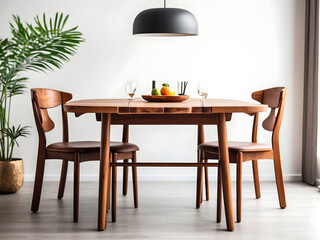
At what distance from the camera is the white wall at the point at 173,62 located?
4.74 m

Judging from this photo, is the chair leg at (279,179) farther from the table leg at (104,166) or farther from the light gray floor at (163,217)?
the table leg at (104,166)

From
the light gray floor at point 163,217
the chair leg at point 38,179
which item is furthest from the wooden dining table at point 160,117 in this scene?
the chair leg at point 38,179

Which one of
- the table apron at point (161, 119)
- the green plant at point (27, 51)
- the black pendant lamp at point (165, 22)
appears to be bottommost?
the table apron at point (161, 119)

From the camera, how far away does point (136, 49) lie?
477 centimetres

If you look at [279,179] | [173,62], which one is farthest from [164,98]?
[173,62]

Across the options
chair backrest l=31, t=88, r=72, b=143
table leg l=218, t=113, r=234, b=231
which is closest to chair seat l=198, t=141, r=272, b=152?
table leg l=218, t=113, r=234, b=231

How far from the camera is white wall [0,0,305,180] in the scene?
4742 mm

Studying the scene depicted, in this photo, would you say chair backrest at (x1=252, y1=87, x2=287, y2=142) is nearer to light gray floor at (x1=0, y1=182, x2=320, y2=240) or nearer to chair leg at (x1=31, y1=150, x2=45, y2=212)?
light gray floor at (x1=0, y1=182, x2=320, y2=240)

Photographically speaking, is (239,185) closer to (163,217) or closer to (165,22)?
(163,217)

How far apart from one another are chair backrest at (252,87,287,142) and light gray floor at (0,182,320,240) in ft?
1.94

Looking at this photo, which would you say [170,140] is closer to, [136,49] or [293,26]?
[136,49]

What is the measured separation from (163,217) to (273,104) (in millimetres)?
1202

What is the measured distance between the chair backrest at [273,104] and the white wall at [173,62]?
32.0 inches

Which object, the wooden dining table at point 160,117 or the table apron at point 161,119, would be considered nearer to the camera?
the wooden dining table at point 160,117
